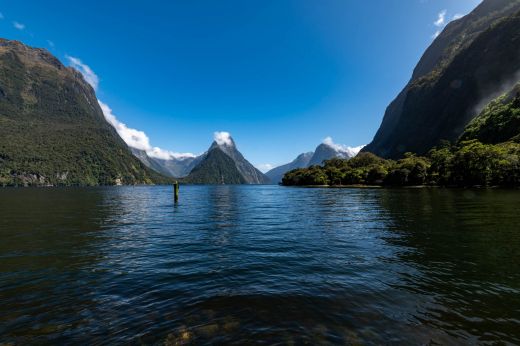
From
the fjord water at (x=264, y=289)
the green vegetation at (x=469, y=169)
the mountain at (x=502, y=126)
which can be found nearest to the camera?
the fjord water at (x=264, y=289)

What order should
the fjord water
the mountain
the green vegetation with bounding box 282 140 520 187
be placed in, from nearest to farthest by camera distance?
the fjord water → the green vegetation with bounding box 282 140 520 187 → the mountain

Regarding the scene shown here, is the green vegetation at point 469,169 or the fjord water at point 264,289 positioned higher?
the green vegetation at point 469,169

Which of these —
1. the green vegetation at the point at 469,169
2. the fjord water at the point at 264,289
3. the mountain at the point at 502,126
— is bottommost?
the fjord water at the point at 264,289

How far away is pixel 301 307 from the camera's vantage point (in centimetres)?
1165

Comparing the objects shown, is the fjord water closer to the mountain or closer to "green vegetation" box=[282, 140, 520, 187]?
"green vegetation" box=[282, 140, 520, 187]

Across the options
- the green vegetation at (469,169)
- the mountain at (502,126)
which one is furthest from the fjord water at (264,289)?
the mountain at (502,126)

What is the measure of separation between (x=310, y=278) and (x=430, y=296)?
5.92 metres

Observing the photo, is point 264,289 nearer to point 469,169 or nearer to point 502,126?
point 469,169

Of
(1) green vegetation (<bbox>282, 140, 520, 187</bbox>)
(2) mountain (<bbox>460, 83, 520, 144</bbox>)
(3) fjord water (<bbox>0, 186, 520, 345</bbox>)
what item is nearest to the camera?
(3) fjord water (<bbox>0, 186, 520, 345</bbox>)

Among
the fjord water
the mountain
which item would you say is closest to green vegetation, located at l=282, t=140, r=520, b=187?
the mountain

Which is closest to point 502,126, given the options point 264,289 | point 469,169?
point 469,169

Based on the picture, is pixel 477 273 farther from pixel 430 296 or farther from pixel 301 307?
pixel 301 307

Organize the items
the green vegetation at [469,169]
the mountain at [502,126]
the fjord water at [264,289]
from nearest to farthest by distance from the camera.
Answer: the fjord water at [264,289], the green vegetation at [469,169], the mountain at [502,126]

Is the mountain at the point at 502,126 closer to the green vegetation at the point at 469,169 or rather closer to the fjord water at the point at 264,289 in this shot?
the green vegetation at the point at 469,169
